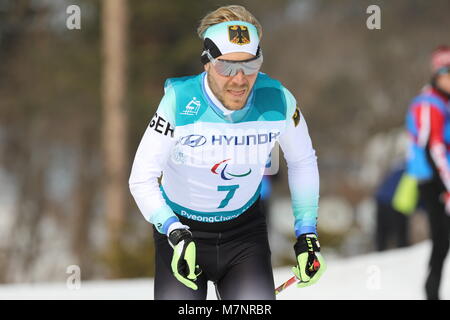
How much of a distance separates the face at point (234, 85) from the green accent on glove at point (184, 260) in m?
0.55

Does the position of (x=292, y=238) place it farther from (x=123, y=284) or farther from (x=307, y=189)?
(x=307, y=189)

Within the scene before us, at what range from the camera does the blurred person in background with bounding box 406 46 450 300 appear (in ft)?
15.6

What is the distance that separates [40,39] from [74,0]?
1817mm

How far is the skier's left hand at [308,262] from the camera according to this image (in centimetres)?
289

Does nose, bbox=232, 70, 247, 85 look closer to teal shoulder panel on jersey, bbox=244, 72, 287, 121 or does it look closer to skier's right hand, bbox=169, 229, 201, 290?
teal shoulder panel on jersey, bbox=244, 72, 287, 121

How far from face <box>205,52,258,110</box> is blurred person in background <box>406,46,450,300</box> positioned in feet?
7.70

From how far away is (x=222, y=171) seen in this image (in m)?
2.87

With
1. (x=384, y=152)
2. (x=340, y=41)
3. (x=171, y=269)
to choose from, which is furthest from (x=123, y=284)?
(x=340, y=41)

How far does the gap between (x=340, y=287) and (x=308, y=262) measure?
3.68 m

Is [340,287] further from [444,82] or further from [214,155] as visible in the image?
[214,155]

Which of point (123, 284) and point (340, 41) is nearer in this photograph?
point (123, 284)

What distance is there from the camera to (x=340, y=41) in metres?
23.6

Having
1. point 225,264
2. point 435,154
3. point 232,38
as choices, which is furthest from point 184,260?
point 435,154

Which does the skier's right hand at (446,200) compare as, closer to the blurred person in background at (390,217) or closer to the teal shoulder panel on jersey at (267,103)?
the teal shoulder panel on jersey at (267,103)
